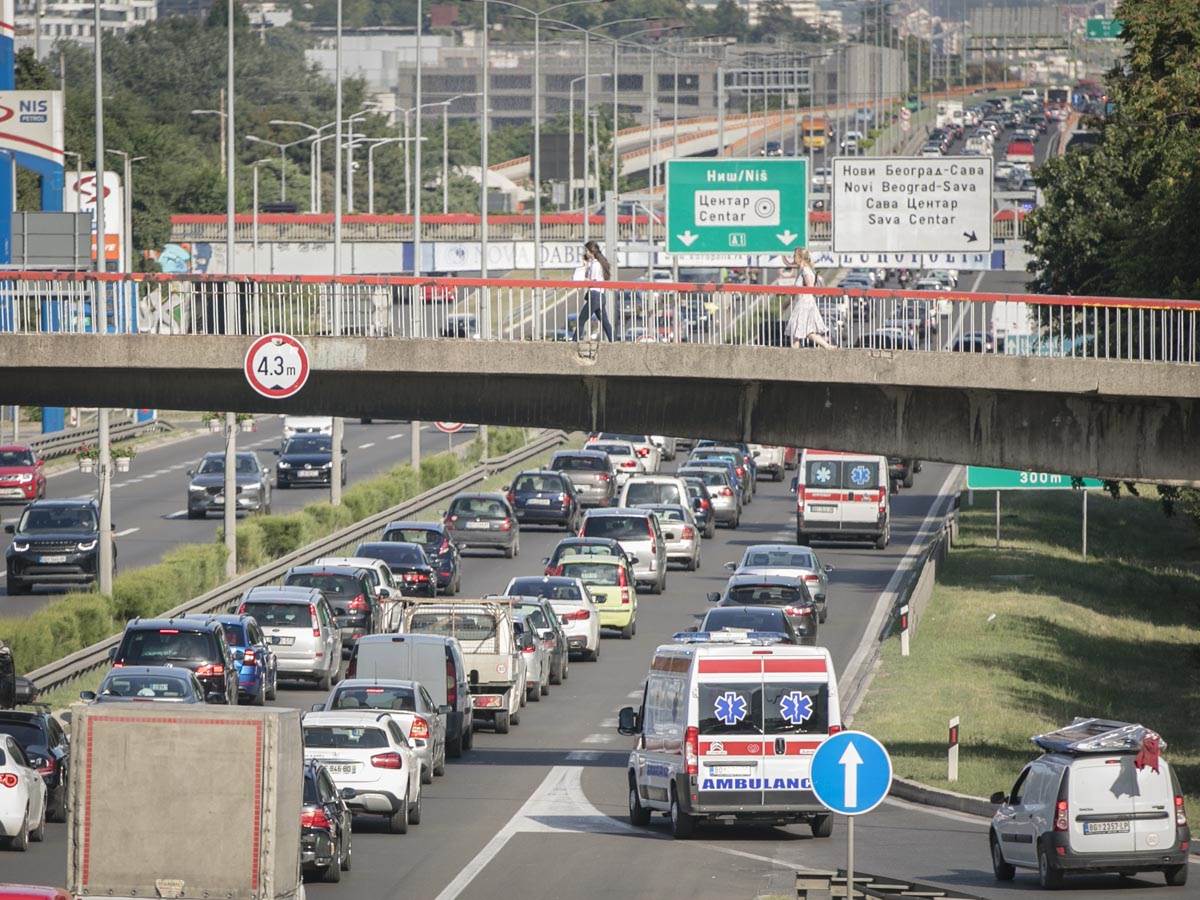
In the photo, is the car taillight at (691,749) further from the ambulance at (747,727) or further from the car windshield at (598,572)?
the car windshield at (598,572)

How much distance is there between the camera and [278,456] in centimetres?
7350

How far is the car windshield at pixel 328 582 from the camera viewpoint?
42.8 m

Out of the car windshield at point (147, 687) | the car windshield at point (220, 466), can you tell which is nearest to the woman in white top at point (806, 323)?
the car windshield at point (147, 687)

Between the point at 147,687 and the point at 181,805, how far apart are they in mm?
12490

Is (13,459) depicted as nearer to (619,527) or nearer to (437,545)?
(437,545)

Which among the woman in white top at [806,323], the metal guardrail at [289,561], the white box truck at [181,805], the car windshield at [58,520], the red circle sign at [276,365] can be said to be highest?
the woman in white top at [806,323]

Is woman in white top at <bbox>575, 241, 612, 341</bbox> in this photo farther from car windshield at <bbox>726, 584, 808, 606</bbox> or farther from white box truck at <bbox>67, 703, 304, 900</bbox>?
white box truck at <bbox>67, 703, 304, 900</bbox>

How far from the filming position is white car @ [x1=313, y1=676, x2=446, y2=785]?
2962 cm

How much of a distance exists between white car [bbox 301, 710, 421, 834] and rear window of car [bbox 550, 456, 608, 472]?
3867 centimetres

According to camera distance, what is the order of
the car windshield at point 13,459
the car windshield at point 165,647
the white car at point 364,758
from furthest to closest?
A: the car windshield at point 13,459, the car windshield at point 165,647, the white car at point 364,758

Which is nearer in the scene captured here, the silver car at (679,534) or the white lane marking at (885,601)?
the white lane marking at (885,601)

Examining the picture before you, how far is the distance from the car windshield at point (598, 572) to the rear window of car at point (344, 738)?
18.7 m

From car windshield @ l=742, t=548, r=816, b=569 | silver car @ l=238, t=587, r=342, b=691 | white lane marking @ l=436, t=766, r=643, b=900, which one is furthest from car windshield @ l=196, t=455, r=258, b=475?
white lane marking @ l=436, t=766, r=643, b=900

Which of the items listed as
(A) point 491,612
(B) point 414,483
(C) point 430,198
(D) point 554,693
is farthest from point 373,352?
(C) point 430,198
